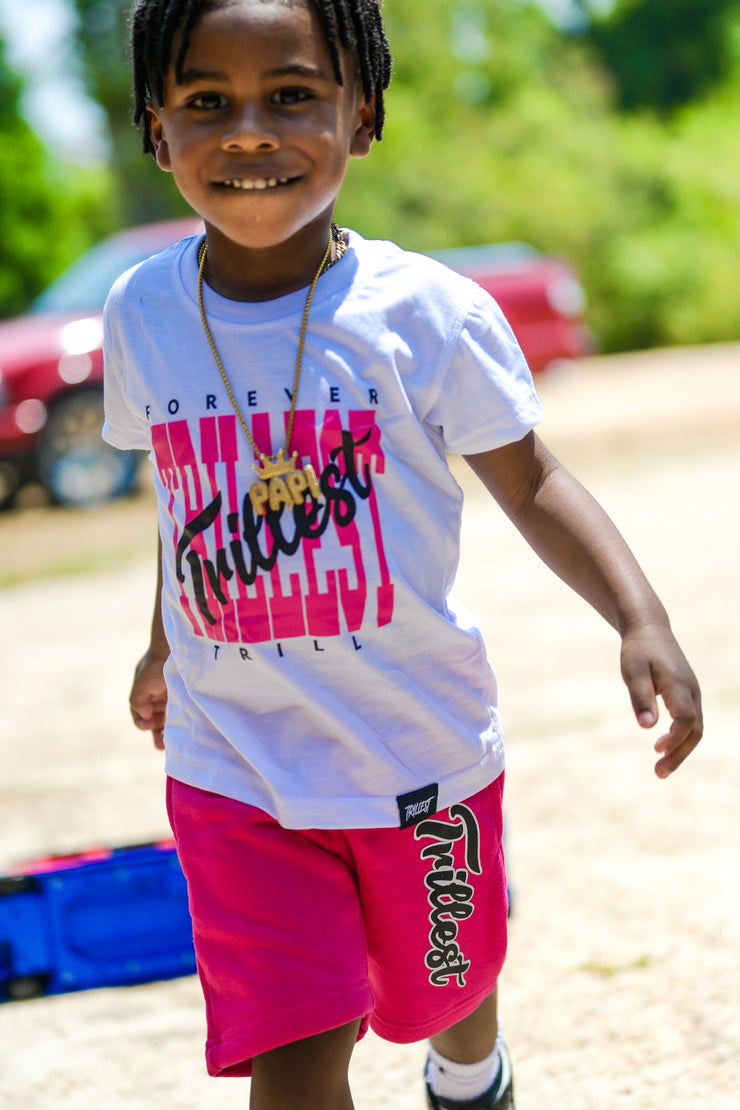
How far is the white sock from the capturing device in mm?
2129

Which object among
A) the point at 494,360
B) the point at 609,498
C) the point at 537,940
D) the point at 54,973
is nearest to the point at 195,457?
the point at 494,360

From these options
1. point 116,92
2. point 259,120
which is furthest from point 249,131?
point 116,92

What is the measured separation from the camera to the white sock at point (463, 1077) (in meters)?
2.13

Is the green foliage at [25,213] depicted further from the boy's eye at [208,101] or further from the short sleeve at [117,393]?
the boy's eye at [208,101]

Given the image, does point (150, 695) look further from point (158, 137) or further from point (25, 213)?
point (25, 213)

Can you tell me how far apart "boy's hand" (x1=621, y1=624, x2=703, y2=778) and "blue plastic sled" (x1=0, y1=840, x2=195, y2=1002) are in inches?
54.2

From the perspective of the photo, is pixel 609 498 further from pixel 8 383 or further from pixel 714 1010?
pixel 714 1010

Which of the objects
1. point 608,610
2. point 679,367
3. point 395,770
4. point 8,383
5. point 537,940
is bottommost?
point 679,367

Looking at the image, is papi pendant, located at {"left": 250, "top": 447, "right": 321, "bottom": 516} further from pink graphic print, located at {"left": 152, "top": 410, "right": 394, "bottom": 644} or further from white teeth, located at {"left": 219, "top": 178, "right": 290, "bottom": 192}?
white teeth, located at {"left": 219, "top": 178, "right": 290, "bottom": 192}

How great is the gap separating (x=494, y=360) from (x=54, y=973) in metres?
1.64

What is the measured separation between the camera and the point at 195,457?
182 centimetres

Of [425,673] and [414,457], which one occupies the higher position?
[414,457]

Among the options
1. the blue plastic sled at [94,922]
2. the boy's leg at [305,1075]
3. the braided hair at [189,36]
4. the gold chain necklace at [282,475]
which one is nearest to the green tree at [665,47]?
the blue plastic sled at [94,922]

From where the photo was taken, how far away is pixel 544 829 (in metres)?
3.61
